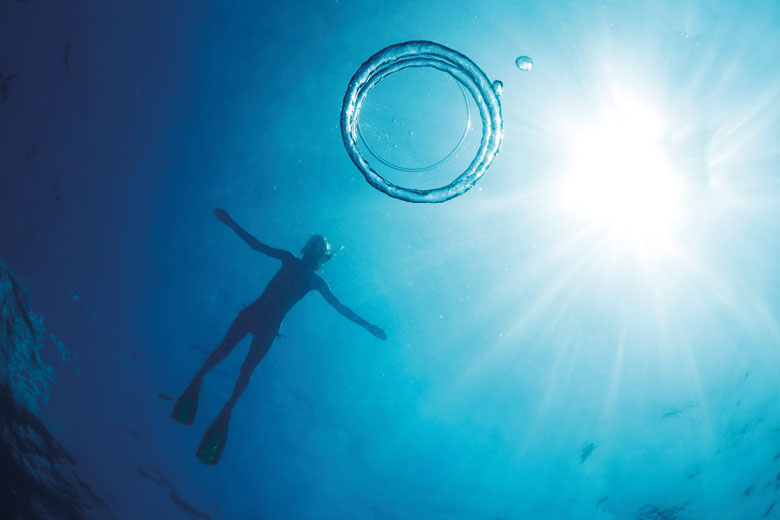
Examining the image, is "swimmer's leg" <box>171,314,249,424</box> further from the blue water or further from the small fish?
the small fish

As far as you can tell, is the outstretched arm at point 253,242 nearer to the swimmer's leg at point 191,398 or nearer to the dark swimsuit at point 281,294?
the dark swimsuit at point 281,294

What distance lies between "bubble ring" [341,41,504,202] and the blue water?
8.39ft

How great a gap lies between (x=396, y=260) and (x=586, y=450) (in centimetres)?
1072

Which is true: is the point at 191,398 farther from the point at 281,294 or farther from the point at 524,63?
the point at 524,63

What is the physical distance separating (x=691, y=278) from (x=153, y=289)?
16753mm

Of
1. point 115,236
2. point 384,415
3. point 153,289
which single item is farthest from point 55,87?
point 384,415

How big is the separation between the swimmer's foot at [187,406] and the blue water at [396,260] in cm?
279

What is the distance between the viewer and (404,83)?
8148mm

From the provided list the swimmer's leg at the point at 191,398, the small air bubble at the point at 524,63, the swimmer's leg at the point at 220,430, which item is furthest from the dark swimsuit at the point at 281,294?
the small air bubble at the point at 524,63

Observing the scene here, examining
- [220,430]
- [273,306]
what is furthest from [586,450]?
[220,430]

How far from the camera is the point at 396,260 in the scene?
35.1ft

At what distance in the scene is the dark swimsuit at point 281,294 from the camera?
8273 millimetres

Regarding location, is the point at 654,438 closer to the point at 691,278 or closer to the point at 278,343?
the point at 691,278

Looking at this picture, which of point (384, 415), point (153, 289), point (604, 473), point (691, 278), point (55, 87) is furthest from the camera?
point (604, 473)
